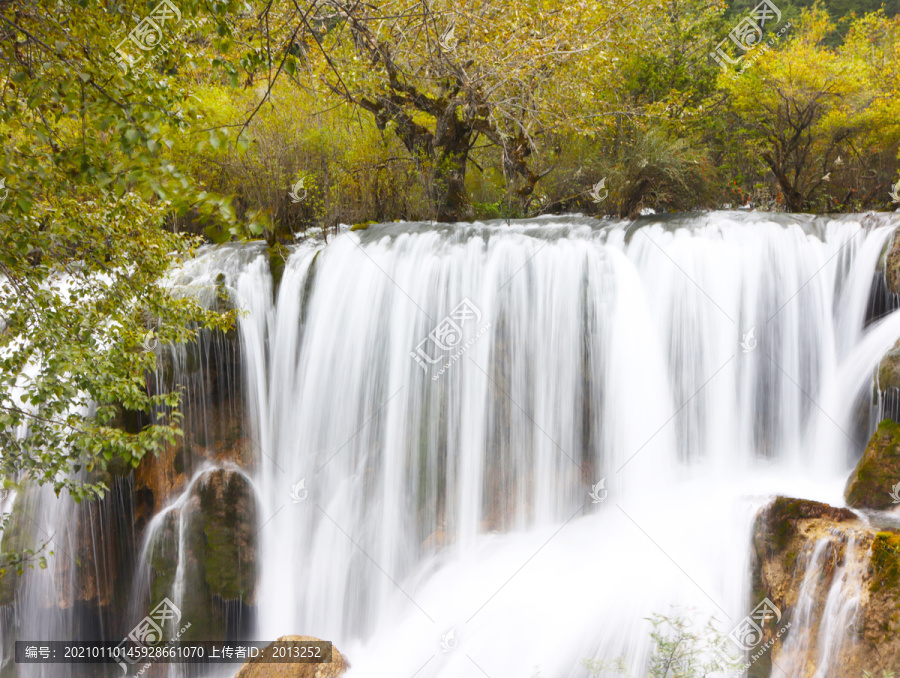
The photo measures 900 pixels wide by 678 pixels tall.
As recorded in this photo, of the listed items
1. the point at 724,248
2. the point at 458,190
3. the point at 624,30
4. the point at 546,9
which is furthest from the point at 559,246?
the point at 624,30

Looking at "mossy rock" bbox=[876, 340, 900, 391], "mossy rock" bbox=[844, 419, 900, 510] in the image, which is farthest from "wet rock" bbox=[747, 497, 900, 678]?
"mossy rock" bbox=[876, 340, 900, 391]

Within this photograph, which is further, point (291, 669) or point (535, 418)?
point (535, 418)

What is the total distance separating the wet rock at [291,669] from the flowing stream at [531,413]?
15.9 inches

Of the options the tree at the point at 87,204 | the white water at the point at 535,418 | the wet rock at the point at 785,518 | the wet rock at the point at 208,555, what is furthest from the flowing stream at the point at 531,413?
the tree at the point at 87,204

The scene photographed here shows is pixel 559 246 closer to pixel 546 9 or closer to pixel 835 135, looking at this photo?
pixel 546 9

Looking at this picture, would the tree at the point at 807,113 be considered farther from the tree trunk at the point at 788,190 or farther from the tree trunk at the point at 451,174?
the tree trunk at the point at 451,174

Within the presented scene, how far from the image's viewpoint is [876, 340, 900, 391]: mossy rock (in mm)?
5785

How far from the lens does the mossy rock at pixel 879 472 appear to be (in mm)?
5281

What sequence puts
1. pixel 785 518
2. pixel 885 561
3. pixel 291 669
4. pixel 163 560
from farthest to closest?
pixel 163 560 < pixel 291 669 < pixel 785 518 < pixel 885 561

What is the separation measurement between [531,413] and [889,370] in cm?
393

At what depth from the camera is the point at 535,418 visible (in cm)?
757

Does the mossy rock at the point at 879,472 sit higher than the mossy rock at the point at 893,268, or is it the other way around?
the mossy rock at the point at 893,268

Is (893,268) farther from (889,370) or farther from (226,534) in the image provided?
(226,534)

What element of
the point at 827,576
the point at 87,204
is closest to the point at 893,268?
the point at 827,576
